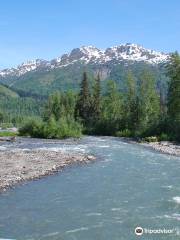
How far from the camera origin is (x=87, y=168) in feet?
151

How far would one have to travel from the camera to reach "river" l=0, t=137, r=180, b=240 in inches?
960

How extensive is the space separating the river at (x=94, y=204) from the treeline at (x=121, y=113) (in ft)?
136

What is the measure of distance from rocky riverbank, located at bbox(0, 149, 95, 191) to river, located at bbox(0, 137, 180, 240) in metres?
1.41

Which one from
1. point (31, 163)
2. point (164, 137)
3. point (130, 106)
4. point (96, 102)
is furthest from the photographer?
point (96, 102)

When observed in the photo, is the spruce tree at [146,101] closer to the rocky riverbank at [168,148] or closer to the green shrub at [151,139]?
the green shrub at [151,139]

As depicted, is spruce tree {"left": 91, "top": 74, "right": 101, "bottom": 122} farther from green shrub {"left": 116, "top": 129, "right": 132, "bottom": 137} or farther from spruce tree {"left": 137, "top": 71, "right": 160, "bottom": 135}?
green shrub {"left": 116, "top": 129, "right": 132, "bottom": 137}

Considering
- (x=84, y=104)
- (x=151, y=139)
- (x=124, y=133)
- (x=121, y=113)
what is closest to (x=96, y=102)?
(x=84, y=104)

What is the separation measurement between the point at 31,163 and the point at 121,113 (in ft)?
217

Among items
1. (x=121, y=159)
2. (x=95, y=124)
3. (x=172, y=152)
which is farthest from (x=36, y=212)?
(x=95, y=124)

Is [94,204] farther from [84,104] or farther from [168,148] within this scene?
[84,104]

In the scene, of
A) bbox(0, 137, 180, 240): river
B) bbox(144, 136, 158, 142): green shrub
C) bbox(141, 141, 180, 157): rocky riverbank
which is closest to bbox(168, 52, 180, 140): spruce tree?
bbox(144, 136, 158, 142): green shrub

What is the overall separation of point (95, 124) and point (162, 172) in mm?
66239

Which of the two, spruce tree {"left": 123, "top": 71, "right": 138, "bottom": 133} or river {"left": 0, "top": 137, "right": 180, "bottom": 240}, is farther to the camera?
spruce tree {"left": 123, "top": 71, "right": 138, "bottom": 133}

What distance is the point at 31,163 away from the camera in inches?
1890
